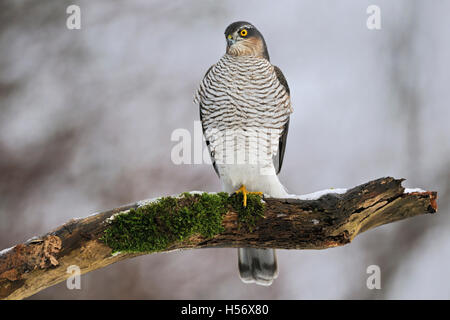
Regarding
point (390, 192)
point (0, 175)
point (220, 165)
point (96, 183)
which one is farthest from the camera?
point (96, 183)

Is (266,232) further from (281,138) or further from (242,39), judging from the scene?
(242,39)

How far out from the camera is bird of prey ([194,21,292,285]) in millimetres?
2719

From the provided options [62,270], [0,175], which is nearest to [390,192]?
[62,270]

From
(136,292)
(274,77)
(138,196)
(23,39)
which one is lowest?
(136,292)

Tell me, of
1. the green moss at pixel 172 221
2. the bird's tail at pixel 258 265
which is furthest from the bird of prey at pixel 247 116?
the green moss at pixel 172 221

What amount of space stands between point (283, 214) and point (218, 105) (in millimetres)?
886

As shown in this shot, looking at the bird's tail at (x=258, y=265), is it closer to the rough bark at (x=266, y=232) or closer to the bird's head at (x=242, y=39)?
the rough bark at (x=266, y=232)

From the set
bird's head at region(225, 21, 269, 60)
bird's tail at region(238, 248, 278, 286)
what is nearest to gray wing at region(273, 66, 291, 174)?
bird's head at region(225, 21, 269, 60)

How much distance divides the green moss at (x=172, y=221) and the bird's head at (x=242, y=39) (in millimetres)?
1017

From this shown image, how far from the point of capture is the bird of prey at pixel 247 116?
2.72m

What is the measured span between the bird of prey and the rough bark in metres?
0.45

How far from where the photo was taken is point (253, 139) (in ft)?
9.12

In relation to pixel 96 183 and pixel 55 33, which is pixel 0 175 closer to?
pixel 96 183

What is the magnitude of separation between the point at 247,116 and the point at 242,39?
1.64ft
